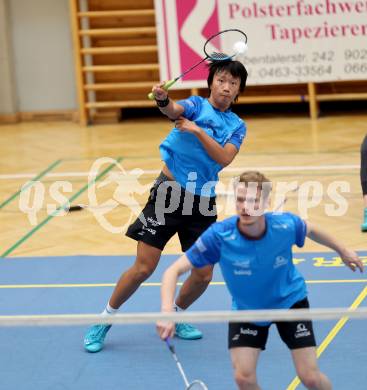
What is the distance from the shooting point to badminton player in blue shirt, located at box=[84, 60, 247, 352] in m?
6.17

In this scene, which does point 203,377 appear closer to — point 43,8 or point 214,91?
point 214,91

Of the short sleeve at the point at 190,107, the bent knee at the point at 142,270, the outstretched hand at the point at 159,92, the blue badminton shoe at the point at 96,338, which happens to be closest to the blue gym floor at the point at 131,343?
the blue badminton shoe at the point at 96,338

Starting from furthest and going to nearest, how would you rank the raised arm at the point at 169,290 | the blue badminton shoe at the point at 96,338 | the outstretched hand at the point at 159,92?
the blue badminton shoe at the point at 96,338 → the outstretched hand at the point at 159,92 → the raised arm at the point at 169,290

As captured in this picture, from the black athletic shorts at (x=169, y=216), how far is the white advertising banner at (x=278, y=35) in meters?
7.60

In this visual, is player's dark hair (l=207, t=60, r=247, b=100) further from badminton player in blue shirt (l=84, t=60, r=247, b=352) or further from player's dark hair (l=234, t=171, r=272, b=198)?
player's dark hair (l=234, t=171, r=272, b=198)

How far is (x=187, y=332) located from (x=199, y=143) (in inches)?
55.5

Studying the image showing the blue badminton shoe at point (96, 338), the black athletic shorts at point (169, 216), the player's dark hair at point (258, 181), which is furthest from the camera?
the blue badminton shoe at point (96, 338)

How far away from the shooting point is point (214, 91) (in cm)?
625

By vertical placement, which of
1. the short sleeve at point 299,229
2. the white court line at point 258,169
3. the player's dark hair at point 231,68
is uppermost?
the player's dark hair at point 231,68

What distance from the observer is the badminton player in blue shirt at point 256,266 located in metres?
4.84

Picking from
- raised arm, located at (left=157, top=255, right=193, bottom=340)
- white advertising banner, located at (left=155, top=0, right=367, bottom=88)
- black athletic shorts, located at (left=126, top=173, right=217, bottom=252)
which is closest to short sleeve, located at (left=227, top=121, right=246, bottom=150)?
black athletic shorts, located at (left=126, top=173, right=217, bottom=252)

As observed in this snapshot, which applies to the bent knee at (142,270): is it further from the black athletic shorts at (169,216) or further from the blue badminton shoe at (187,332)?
the blue badminton shoe at (187,332)

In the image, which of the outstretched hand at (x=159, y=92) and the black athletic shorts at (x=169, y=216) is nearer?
the outstretched hand at (x=159, y=92)

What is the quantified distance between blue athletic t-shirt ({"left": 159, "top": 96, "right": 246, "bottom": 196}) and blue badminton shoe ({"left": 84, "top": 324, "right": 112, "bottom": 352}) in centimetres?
118
